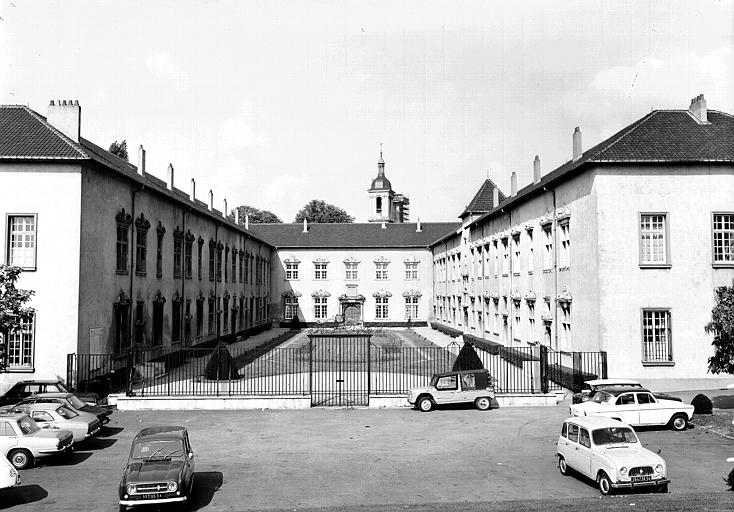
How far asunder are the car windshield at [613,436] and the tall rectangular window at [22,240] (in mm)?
22501

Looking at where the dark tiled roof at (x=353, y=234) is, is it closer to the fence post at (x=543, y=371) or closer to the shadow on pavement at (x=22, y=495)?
the fence post at (x=543, y=371)

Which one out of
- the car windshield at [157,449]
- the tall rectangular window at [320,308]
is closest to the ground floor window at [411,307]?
the tall rectangular window at [320,308]

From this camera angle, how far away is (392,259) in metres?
→ 74.1

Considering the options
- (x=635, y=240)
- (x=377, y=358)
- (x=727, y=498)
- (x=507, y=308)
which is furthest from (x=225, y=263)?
(x=727, y=498)

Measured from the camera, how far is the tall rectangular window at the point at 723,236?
28.1 metres

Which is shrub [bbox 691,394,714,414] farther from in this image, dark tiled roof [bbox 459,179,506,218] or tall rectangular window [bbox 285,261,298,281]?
tall rectangular window [bbox 285,261,298,281]

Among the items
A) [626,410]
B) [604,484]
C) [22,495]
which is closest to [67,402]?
[22,495]

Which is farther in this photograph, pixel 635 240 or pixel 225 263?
pixel 225 263

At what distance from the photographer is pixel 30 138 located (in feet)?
89.9

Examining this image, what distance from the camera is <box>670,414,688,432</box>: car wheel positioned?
20062 mm

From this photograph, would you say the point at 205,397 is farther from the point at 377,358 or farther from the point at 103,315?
the point at 377,358

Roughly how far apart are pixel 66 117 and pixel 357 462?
21485 millimetres

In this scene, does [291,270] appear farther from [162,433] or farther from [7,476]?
[7,476]

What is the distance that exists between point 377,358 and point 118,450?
23593 millimetres
